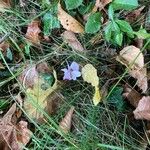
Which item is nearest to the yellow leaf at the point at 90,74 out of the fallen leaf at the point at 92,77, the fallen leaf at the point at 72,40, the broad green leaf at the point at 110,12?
the fallen leaf at the point at 92,77

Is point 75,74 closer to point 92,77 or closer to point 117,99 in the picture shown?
point 92,77

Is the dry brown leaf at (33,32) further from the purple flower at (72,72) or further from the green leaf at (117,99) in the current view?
the green leaf at (117,99)

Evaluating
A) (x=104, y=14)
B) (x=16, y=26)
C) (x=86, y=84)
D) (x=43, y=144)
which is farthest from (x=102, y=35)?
(x=43, y=144)

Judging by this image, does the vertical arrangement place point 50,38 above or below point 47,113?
above

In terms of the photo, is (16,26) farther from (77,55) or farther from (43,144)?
(43,144)

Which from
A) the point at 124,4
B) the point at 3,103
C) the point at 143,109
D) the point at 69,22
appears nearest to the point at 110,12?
the point at 124,4

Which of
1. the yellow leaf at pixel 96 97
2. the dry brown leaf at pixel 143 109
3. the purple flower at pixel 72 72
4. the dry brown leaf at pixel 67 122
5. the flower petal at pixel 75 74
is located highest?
the purple flower at pixel 72 72
